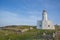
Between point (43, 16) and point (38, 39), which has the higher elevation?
point (43, 16)

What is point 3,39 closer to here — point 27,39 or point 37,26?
point 27,39

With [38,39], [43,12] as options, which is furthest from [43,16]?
[38,39]

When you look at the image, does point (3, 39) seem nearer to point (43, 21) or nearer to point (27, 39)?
point (27, 39)

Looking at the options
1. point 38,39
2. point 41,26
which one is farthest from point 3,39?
point 41,26

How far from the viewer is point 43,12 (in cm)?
5872

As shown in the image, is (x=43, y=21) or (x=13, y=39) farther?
(x=43, y=21)

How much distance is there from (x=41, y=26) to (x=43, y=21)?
1.77 meters

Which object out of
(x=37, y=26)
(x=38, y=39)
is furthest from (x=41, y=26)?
(x=38, y=39)

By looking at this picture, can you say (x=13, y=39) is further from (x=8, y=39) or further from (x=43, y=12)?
(x=43, y=12)

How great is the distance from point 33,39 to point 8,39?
4458 mm

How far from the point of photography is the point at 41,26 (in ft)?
193

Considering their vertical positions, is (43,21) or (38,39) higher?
(43,21)

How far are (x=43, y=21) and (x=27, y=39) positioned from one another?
1045 inches

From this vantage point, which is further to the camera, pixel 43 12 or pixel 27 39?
pixel 43 12
